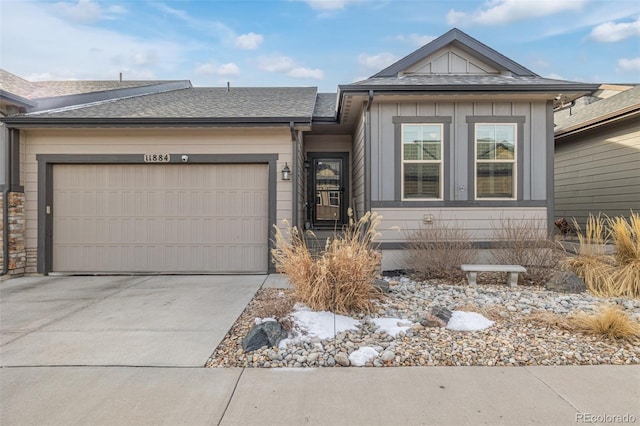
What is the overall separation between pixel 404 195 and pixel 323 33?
7.57 metres

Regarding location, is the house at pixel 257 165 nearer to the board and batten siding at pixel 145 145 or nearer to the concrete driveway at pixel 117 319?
the board and batten siding at pixel 145 145

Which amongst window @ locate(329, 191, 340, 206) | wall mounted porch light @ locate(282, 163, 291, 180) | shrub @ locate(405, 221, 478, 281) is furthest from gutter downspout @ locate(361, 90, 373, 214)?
window @ locate(329, 191, 340, 206)

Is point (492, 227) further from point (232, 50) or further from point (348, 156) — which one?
point (232, 50)

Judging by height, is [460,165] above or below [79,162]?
below

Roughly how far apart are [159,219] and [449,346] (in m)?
5.99

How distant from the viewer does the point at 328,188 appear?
31.3 feet

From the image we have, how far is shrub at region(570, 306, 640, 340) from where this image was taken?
131 inches

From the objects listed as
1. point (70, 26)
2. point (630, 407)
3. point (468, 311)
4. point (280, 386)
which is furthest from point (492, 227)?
point (70, 26)

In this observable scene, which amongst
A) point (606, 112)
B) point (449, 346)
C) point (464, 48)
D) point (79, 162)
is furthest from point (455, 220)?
point (79, 162)

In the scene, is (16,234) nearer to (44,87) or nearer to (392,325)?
(44,87)

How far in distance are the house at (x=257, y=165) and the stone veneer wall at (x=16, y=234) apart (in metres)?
0.08

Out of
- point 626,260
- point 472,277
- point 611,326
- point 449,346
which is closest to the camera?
point 449,346

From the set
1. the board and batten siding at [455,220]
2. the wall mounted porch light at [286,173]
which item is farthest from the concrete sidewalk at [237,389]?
the board and batten siding at [455,220]

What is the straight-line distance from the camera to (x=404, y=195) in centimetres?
666
